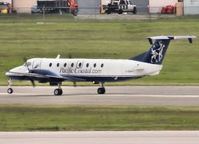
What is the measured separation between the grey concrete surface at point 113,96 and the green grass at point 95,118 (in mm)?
2754

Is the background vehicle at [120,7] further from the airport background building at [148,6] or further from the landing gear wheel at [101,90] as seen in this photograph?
the landing gear wheel at [101,90]

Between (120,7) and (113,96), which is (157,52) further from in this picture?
(120,7)

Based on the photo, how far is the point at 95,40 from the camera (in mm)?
74938

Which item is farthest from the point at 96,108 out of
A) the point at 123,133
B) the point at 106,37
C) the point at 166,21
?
the point at 166,21

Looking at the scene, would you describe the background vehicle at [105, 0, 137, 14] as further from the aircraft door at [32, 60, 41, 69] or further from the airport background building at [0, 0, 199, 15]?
the aircraft door at [32, 60, 41, 69]

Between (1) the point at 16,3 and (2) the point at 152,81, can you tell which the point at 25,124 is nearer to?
(2) the point at 152,81

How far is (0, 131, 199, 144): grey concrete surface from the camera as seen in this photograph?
2332 cm

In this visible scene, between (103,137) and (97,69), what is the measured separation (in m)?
18.9

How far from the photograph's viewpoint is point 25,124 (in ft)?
95.9

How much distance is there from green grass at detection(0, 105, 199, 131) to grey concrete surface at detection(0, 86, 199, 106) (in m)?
2.75

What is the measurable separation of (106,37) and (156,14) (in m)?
19.6

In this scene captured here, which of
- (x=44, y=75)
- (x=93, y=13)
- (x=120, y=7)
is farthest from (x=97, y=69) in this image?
(x=93, y=13)

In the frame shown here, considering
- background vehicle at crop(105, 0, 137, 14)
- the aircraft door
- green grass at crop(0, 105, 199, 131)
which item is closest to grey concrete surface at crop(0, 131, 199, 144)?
green grass at crop(0, 105, 199, 131)

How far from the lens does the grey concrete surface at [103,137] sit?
76.5ft
